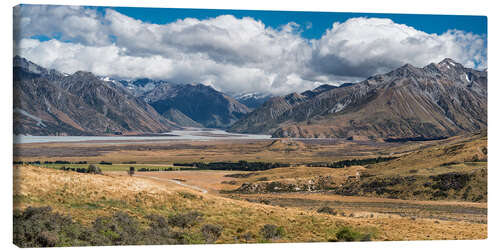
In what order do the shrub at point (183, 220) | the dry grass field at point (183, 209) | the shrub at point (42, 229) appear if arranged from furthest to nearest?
the shrub at point (183, 220) < the dry grass field at point (183, 209) < the shrub at point (42, 229)

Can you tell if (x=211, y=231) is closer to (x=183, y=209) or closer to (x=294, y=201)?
(x=183, y=209)

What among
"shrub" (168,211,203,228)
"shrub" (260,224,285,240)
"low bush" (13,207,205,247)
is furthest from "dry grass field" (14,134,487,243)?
"low bush" (13,207,205,247)

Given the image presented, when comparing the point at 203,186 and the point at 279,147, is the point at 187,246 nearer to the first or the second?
the point at 203,186

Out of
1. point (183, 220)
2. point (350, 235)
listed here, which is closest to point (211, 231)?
point (183, 220)

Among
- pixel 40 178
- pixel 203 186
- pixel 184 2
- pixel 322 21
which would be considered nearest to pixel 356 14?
pixel 322 21

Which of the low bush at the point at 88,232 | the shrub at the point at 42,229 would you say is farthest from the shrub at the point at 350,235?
the shrub at the point at 42,229

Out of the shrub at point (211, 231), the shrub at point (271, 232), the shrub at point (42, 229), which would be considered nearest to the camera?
the shrub at point (42, 229)

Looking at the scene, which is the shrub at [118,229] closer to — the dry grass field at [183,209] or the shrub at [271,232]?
the dry grass field at [183,209]

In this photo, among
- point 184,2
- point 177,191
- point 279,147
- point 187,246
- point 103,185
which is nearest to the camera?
point 187,246
